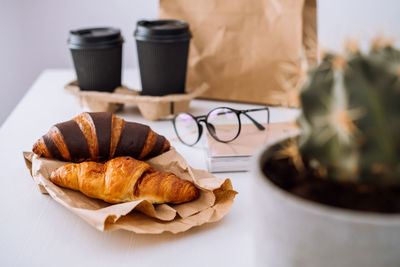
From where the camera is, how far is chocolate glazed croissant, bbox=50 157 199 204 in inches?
21.0

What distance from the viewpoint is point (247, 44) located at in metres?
0.96

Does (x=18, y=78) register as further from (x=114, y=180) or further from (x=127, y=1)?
(x=114, y=180)

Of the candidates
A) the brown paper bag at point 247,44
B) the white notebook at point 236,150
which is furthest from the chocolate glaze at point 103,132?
the brown paper bag at point 247,44

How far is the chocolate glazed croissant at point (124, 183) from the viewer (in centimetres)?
53

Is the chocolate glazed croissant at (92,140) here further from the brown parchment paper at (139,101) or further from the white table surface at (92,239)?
the brown parchment paper at (139,101)

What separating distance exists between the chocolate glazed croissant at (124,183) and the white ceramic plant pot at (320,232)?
212 millimetres

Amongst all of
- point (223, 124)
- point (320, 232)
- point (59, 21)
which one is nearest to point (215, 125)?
point (223, 124)

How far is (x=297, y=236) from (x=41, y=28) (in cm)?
148

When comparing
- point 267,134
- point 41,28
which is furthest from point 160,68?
point 41,28

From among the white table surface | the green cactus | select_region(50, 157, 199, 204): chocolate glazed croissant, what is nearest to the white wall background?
the white table surface

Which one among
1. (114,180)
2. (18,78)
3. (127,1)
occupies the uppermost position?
(127,1)

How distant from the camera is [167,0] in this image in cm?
101

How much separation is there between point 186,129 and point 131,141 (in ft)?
0.80

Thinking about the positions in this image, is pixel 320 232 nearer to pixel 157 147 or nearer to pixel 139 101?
pixel 157 147
